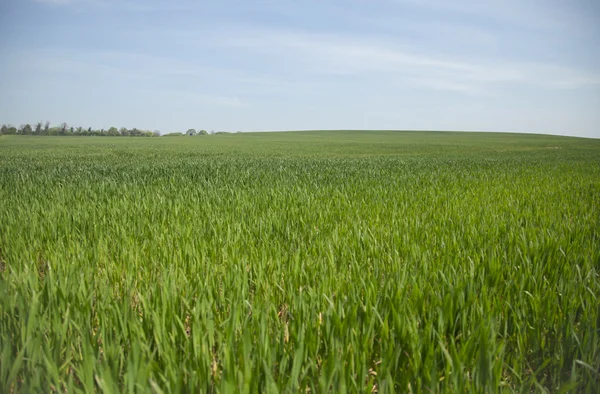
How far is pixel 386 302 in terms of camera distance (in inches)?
77.3

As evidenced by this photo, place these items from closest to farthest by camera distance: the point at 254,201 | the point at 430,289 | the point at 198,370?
the point at 198,370 < the point at 430,289 < the point at 254,201

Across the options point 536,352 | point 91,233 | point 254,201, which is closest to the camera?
point 536,352

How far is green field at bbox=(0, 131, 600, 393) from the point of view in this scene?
54.8 inches

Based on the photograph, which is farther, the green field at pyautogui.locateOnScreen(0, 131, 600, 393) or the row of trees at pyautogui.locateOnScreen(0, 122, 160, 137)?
the row of trees at pyautogui.locateOnScreen(0, 122, 160, 137)

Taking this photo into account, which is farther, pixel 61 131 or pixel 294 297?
pixel 61 131

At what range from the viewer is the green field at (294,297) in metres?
1.39

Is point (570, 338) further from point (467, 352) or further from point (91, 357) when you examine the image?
point (91, 357)

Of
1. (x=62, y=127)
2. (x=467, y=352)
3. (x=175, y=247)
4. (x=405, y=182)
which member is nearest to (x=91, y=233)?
(x=175, y=247)

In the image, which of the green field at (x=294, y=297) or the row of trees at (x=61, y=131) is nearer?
the green field at (x=294, y=297)

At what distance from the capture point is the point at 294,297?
2.02m

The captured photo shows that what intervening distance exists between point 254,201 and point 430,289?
152 inches

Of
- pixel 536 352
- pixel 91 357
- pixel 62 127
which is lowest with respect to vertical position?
pixel 536 352

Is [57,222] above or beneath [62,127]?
beneath

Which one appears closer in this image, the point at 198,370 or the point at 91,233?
the point at 198,370
